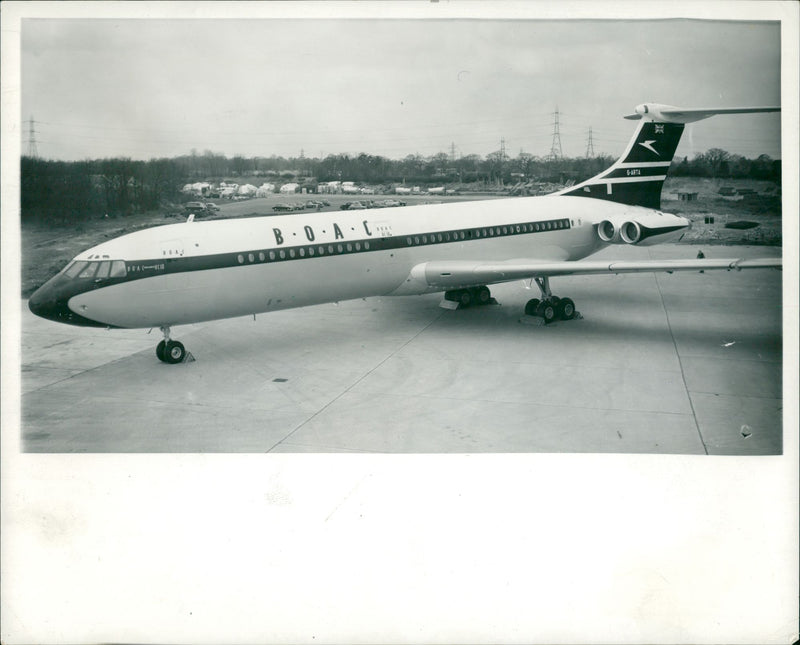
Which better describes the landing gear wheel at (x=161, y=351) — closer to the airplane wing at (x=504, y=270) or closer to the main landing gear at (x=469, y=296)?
the airplane wing at (x=504, y=270)

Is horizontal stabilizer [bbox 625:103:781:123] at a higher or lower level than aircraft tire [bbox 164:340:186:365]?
higher

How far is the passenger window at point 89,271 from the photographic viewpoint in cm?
984

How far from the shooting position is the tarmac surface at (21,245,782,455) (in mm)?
8172

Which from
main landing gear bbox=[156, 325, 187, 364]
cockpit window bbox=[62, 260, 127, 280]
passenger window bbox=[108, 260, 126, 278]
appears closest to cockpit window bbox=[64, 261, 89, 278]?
cockpit window bbox=[62, 260, 127, 280]

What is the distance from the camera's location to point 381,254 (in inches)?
473

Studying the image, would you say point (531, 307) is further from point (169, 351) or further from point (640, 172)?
point (169, 351)

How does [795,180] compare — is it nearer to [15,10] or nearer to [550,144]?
[550,144]

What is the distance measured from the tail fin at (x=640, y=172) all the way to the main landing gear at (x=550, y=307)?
2.11m

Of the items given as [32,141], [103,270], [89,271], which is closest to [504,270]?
[103,270]

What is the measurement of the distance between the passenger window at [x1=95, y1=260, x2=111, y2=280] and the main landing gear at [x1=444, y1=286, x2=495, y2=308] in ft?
21.9

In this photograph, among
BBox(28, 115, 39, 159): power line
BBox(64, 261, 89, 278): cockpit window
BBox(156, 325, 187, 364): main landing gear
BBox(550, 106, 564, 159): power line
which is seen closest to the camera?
BBox(28, 115, 39, 159): power line

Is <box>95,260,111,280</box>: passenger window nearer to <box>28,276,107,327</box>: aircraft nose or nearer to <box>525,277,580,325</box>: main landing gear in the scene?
<box>28,276,107,327</box>: aircraft nose

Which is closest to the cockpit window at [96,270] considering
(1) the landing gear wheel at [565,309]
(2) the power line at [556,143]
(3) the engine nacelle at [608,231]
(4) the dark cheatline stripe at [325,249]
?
(4) the dark cheatline stripe at [325,249]

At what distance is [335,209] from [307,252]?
1.11 meters
